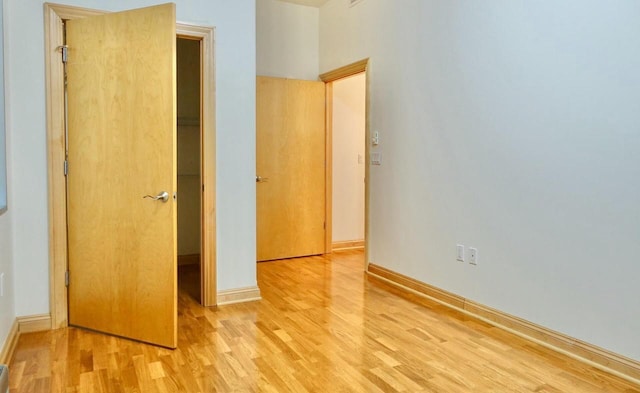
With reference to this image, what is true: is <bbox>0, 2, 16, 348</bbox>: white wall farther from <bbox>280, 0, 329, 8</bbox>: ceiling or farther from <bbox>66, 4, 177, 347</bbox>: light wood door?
<bbox>280, 0, 329, 8</bbox>: ceiling

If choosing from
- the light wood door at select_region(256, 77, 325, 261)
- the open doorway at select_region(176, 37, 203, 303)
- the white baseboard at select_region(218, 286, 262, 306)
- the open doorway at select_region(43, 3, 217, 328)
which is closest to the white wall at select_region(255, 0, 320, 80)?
the light wood door at select_region(256, 77, 325, 261)

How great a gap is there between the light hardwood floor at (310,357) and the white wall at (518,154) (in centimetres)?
34

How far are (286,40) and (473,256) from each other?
325 cm

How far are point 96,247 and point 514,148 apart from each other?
2751 millimetres

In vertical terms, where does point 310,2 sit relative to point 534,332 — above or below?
above

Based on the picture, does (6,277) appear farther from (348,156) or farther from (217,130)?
(348,156)

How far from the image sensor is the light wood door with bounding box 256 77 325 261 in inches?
199

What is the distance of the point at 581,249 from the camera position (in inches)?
103

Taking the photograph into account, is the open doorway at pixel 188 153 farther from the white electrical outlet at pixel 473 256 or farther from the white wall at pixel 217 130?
the white electrical outlet at pixel 473 256

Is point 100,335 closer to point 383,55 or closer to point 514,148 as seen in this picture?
point 514,148

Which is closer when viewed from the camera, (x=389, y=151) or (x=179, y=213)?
(x=389, y=151)

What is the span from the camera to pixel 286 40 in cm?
523

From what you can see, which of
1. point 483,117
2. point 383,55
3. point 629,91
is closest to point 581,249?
point 629,91

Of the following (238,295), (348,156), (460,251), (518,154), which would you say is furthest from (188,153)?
(518,154)
